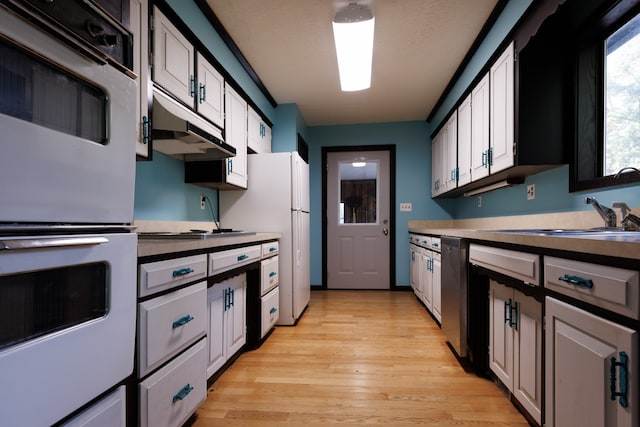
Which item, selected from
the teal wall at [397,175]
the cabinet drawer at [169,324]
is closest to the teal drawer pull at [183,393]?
the cabinet drawer at [169,324]

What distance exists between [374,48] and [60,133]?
8.43ft

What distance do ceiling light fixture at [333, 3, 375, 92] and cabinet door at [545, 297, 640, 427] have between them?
206 cm

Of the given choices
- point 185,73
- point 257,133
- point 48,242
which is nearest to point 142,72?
point 185,73

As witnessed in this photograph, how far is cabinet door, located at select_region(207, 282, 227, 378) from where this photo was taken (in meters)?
1.74

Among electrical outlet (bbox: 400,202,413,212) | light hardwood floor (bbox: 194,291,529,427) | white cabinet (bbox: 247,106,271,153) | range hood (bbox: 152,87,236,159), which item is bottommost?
light hardwood floor (bbox: 194,291,529,427)

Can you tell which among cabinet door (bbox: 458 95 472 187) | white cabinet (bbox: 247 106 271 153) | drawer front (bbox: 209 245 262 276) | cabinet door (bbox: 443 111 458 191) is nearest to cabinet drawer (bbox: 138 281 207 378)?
drawer front (bbox: 209 245 262 276)

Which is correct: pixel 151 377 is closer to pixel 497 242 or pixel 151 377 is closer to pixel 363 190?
pixel 497 242

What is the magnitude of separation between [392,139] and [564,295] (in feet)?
12.6

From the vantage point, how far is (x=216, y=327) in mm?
1820

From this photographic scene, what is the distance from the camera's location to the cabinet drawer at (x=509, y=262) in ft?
4.17

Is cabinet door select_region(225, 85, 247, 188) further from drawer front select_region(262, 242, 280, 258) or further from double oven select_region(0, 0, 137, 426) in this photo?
double oven select_region(0, 0, 137, 426)

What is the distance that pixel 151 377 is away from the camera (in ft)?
3.75

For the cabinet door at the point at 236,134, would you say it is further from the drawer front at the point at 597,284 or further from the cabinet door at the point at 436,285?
the drawer front at the point at 597,284

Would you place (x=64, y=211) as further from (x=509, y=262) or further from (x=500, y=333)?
(x=500, y=333)
